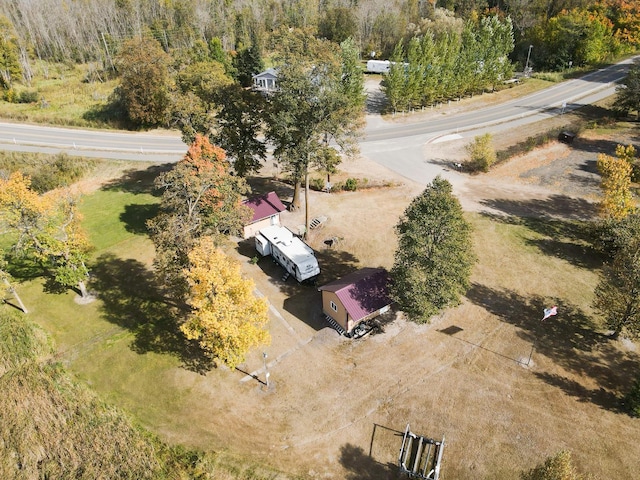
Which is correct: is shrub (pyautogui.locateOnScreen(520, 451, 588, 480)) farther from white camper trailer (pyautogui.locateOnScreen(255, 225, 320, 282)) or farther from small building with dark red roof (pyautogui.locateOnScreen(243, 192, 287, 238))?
small building with dark red roof (pyautogui.locateOnScreen(243, 192, 287, 238))

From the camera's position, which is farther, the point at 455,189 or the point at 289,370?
the point at 455,189

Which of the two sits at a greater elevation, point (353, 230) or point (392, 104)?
point (392, 104)

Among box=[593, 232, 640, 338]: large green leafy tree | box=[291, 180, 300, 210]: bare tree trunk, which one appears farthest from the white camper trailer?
box=[593, 232, 640, 338]: large green leafy tree

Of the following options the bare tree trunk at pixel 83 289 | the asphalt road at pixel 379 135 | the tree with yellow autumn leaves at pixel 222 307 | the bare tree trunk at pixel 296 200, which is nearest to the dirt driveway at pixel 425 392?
the tree with yellow autumn leaves at pixel 222 307

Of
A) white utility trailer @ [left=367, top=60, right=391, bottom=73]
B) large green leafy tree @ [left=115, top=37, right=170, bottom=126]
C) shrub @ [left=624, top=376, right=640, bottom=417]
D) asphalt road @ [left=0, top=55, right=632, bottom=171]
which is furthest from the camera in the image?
white utility trailer @ [left=367, top=60, right=391, bottom=73]

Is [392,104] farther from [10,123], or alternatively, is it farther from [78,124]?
[10,123]

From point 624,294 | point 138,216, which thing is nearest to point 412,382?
point 624,294

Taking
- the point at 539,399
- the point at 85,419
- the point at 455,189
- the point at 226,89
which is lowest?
the point at 85,419

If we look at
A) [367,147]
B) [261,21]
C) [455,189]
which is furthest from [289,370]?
[261,21]
